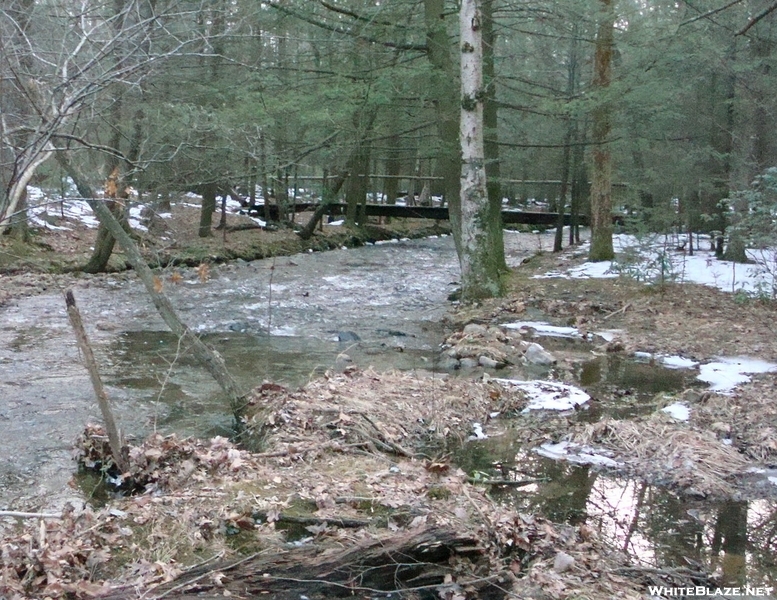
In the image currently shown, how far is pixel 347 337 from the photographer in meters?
11.6

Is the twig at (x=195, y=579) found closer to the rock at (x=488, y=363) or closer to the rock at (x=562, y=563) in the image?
the rock at (x=562, y=563)

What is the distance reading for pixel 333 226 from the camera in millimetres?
28000

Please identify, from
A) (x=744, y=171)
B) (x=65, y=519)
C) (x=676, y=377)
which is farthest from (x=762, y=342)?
(x=65, y=519)

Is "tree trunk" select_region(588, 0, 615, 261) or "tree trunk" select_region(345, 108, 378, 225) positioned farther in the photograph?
"tree trunk" select_region(345, 108, 378, 225)

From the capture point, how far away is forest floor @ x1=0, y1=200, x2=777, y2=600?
4.09 metres

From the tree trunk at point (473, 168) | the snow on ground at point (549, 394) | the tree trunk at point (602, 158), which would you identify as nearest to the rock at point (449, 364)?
the snow on ground at point (549, 394)

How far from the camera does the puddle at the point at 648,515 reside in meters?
4.91

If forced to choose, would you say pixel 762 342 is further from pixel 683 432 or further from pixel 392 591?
pixel 392 591

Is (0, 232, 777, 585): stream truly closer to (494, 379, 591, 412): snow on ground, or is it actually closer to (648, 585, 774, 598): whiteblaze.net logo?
(648, 585, 774, 598): whiteblaze.net logo

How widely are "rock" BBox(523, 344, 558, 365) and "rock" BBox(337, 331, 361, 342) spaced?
2.60 meters

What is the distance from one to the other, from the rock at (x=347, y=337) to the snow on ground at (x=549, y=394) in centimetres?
322

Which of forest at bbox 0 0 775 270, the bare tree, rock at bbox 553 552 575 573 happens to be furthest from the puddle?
forest at bbox 0 0 775 270

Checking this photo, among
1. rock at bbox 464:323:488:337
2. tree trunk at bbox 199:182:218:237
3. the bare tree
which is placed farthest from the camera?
tree trunk at bbox 199:182:218:237

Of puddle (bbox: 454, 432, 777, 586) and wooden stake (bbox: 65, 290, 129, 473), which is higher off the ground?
wooden stake (bbox: 65, 290, 129, 473)
